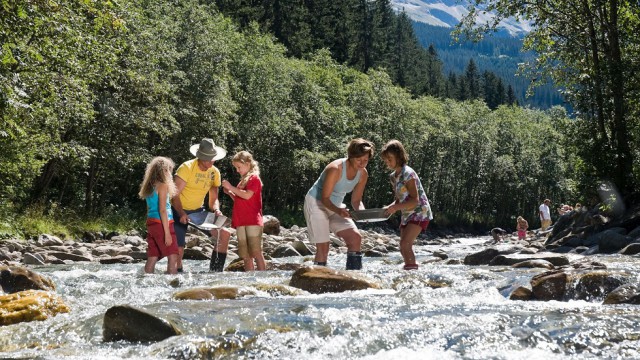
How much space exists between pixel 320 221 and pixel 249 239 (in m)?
1.57

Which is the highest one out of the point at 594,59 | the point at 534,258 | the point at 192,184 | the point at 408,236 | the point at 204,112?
the point at 594,59

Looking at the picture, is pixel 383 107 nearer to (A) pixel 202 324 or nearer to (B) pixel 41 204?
(B) pixel 41 204

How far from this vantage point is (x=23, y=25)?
15.5 meters

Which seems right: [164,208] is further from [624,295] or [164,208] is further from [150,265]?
[624,295]

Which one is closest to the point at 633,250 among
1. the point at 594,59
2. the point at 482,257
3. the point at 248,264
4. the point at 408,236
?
the point at 482,257

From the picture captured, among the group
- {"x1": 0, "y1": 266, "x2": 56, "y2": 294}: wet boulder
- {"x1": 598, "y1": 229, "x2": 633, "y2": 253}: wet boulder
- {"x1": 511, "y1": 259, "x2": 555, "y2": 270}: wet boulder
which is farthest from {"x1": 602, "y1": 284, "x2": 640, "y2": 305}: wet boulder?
{"x1": 598, "y1": 229, "x2": 633, "y2": 253}: wet boulder

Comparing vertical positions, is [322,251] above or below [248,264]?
above

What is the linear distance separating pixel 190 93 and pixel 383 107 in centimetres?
3456

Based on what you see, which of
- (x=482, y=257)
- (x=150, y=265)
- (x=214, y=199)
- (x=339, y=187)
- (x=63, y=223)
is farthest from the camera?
(x=63, y=223)

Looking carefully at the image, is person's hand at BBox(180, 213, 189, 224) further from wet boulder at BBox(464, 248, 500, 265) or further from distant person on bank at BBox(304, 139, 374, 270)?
wet boulder at BBox(464, 248, 500, 265)

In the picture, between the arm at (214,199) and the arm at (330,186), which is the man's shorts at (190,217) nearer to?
the arm at (214,199)

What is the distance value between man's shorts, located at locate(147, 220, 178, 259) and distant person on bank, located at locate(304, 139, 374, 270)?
216 centimetres

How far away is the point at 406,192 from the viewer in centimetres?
1042

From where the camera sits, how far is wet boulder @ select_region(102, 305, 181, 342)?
20.2 ft
